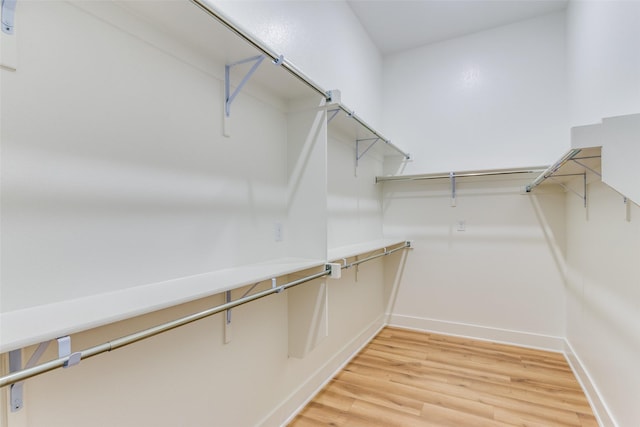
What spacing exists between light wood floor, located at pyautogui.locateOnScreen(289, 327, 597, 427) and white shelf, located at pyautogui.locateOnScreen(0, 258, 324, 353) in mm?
1272

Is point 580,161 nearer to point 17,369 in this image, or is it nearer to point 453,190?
point 453,190

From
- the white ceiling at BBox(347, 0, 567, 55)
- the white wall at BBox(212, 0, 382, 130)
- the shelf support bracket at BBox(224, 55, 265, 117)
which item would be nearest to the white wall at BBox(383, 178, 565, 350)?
the white wall at BBox(212, 0, 382, 130)

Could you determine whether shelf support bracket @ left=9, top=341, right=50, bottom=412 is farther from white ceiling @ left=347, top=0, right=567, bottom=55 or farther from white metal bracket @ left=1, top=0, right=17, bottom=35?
white ceiling @ left=347, top=0, right=567, bottom=55

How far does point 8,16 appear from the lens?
0.84 m

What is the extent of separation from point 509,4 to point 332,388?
142 inches

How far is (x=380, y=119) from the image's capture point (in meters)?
3.67

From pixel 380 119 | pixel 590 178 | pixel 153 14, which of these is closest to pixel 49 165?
pixel 153 14

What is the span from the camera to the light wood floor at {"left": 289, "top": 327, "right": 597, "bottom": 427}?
2004 mm

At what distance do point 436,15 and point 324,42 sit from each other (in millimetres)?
1334

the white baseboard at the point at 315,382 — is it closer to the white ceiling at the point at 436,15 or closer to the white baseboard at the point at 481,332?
the white baseboard at the point at 481,332

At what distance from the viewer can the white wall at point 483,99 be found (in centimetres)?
304

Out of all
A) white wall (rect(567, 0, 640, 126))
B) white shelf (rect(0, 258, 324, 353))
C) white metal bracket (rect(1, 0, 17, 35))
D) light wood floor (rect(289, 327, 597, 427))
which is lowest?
light wood floor (rect(289, 327, 597, 427))

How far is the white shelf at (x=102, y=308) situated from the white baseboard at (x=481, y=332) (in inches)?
105

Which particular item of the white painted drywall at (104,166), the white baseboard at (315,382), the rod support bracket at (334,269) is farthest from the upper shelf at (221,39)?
the white baseboard at (315,382)
